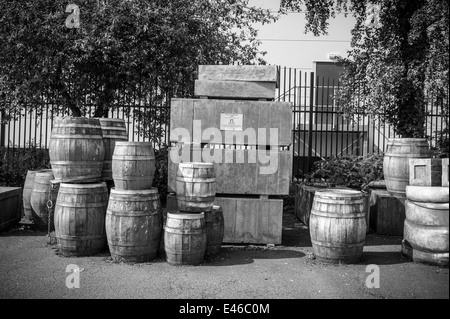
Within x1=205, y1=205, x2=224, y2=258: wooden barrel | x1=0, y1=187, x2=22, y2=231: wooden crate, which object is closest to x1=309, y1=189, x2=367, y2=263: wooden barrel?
x1=205, y1=205, x2=224, y2=258: wooden barrel

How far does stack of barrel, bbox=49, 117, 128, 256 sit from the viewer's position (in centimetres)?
538

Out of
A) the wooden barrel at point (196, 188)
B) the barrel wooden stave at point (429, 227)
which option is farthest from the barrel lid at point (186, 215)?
the barrel wooden stave at point (429, 227)

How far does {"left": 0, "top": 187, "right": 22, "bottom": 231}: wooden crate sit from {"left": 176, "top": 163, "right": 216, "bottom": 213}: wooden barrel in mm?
3290

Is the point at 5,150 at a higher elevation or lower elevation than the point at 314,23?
lower

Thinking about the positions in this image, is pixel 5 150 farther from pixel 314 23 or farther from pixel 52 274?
pixel 314 23

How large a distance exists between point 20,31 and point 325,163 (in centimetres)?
751

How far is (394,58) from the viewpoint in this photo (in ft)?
30.1

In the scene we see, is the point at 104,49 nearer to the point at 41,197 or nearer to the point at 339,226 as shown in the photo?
the point at 41,197

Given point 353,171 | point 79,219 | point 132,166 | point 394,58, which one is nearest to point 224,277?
point 132,166

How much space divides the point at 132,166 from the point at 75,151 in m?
0.97

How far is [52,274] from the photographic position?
15.9 ft

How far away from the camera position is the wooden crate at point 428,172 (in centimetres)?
523

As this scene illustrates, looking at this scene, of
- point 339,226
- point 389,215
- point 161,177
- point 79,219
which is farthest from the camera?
point 161,177

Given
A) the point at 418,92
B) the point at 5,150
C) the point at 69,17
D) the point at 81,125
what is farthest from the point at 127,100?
the point at 418,92
